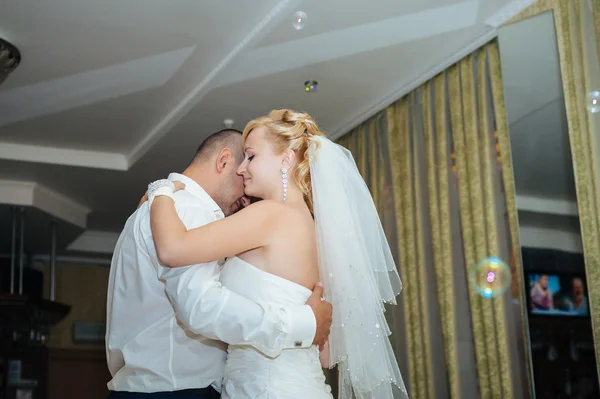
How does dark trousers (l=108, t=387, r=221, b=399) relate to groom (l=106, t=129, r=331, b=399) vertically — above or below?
below

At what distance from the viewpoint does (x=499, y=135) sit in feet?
12.1

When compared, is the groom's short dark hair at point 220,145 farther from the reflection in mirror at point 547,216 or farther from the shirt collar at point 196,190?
the reflection in mirror at point 547,216

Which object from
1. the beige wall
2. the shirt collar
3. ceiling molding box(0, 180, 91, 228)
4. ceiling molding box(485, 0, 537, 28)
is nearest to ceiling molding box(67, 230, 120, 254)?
the beige wall

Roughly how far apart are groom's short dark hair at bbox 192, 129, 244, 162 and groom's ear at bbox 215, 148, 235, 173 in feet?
0.05

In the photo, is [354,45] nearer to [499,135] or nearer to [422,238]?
[499,135]

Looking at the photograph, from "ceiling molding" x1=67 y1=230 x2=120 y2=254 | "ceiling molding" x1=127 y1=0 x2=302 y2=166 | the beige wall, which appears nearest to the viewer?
"ceiling molding" x1=127 y1=0 x2=302 y2=166

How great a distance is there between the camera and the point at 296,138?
231cm

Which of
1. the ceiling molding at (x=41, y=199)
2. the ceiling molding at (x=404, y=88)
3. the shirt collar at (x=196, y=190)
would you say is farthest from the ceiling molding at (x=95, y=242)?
the shirt collar at (x=196, y=190)

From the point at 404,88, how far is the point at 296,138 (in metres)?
2.21

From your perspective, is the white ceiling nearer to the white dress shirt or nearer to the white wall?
the white wall

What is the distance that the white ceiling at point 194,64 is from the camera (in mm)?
3557

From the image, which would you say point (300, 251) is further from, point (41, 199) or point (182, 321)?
point (41, 199)

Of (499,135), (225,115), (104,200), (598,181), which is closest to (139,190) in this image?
(104,200)

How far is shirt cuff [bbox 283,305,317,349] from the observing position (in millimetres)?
2002
